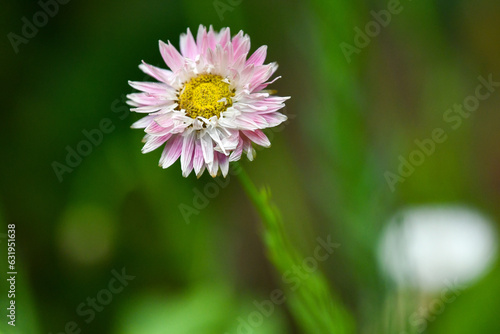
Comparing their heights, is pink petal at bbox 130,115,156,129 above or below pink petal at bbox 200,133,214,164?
above

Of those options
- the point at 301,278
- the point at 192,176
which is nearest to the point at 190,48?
the point at 301,278

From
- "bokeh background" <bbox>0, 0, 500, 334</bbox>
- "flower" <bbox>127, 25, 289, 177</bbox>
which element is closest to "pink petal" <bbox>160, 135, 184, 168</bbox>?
"flower" <bbox>127, 25, 289, 177</bbox>

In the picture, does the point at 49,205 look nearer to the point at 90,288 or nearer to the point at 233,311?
the point at 90,288

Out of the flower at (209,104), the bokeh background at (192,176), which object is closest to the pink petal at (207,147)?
the flower at (209,104)

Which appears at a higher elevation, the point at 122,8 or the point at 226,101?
the point at 122,8

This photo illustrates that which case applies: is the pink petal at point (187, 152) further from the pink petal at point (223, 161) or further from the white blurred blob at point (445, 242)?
the white blurred blob at point (445, 242)

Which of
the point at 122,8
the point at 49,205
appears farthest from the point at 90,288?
the point at 122,8

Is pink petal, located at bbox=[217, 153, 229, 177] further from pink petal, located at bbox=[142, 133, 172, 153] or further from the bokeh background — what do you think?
the bokeh background
